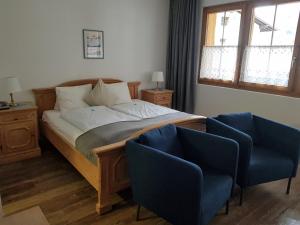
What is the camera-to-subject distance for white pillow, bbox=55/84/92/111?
10.9 ft

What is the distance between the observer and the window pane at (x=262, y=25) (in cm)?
341

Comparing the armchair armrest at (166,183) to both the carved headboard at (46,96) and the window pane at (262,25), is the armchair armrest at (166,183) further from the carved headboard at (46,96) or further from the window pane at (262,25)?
the window pane at (262,25)

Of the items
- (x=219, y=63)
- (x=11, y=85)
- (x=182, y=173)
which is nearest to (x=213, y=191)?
(x=182, y=173)

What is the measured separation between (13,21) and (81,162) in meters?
2.05

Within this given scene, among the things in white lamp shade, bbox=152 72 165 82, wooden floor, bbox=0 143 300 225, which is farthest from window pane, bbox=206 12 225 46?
wooden floor, bbox=0 143 300 225

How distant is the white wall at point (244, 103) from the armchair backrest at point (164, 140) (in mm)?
1943

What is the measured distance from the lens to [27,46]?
126 inches

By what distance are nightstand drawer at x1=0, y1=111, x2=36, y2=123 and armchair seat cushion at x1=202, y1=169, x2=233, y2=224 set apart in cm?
224

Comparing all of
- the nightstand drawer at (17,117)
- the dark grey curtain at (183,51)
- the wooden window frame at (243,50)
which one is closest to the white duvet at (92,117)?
the nightstand drawer at (17,117)

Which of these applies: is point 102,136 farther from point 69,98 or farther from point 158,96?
point 158,96

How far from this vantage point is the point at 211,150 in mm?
2043

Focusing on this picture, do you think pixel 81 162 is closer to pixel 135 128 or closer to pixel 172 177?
pixel 135 128

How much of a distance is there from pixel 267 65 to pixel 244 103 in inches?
25.3

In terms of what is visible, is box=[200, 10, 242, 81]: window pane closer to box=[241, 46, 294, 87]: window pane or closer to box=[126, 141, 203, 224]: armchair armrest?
box=[241, 46, 294, 87]: window pane
